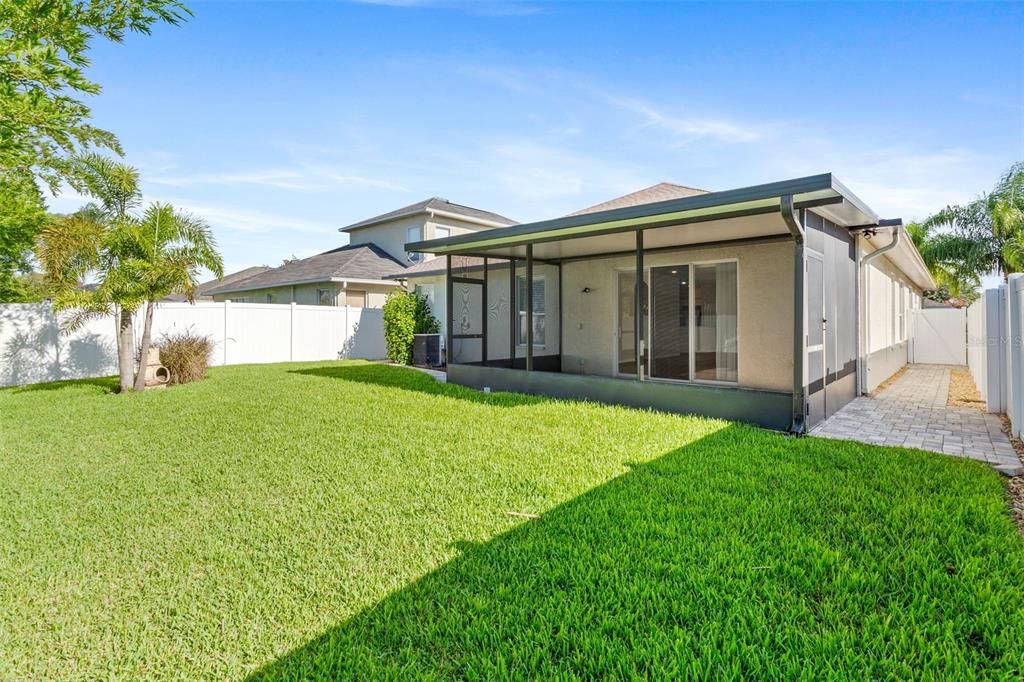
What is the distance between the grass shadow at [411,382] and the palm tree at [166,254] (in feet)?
10.6

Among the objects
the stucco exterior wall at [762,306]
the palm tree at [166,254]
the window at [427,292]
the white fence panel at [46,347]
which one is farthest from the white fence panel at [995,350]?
the white fence panel at [46,347]

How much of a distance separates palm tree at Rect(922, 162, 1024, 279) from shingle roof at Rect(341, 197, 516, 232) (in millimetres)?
19710

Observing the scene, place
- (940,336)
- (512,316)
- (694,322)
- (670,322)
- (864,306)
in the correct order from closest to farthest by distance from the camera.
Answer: (694,322) < (670,322) < (864,306) < (512,316) < (940,336)

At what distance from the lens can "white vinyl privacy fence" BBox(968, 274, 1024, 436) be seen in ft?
18.8

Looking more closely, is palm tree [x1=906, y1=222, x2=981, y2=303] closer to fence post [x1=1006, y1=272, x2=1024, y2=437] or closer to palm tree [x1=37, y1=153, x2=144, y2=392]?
fence post [x1=1006, y1=272, x2=1024, y2=437]

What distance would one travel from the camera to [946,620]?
2.56 metres

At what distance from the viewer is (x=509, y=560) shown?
3301 mm

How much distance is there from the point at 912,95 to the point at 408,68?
11192mm

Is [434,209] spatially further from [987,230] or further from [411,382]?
[987,230]

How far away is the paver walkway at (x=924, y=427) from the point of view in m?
5.66

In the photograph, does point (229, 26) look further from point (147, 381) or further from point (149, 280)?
point (147, 381)

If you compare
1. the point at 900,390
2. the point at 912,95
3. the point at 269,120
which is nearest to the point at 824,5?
the point at 912,95

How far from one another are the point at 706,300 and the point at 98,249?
476 inches

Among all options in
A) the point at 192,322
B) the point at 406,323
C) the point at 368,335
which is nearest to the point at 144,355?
the point at 192,322
